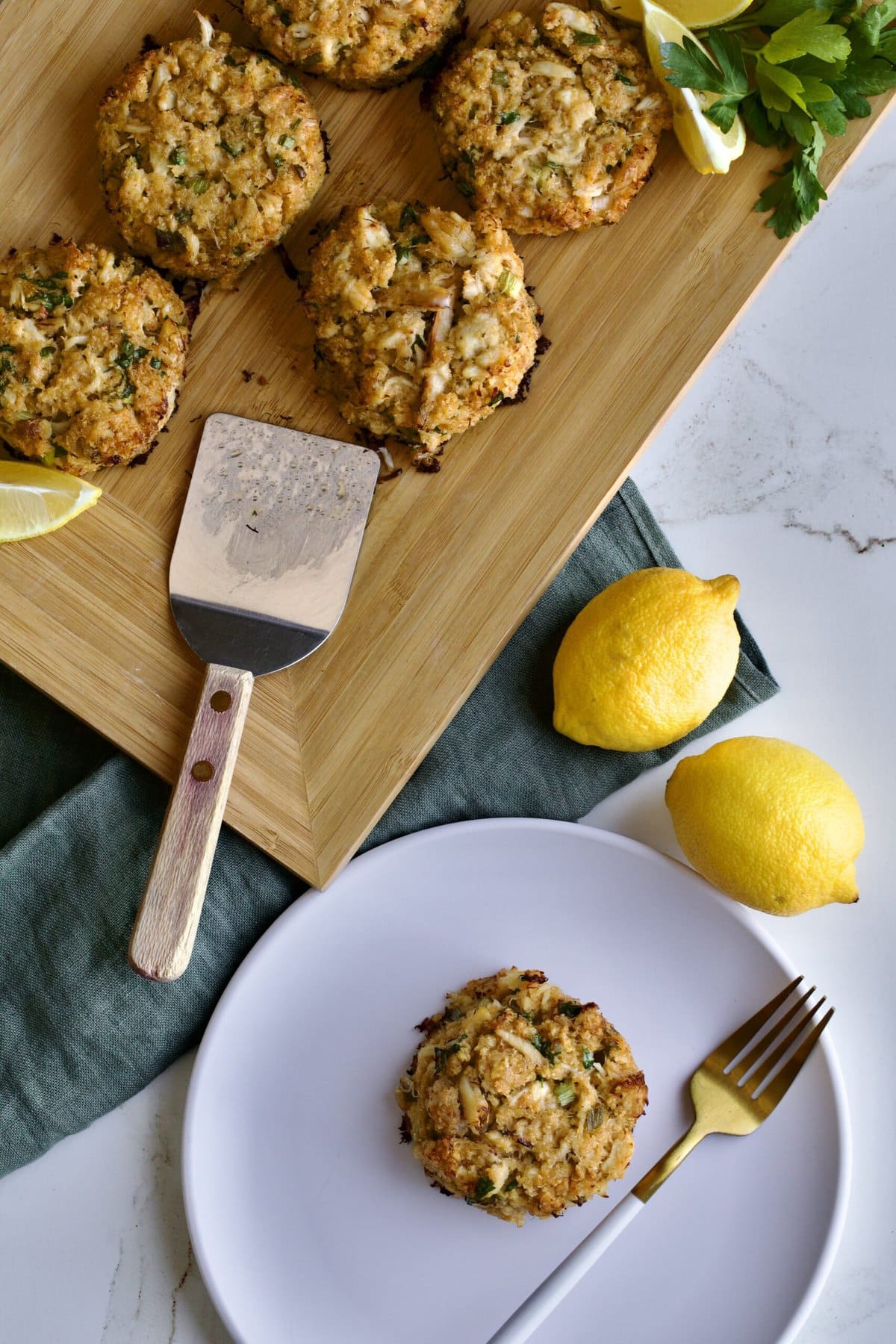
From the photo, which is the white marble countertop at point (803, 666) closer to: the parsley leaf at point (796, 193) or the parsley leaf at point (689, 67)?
the parsley leaf at point (796, 193)

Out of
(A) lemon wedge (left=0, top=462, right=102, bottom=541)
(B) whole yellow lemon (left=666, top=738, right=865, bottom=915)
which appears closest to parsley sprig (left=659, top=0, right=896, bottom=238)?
(B) whole yellow lemon (left=666, top=738, right=865, bottom=915)

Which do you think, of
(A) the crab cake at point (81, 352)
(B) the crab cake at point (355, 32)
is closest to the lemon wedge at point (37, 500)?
(A) the crab cake at point (81, 352)

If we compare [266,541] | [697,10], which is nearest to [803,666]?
[266,541]

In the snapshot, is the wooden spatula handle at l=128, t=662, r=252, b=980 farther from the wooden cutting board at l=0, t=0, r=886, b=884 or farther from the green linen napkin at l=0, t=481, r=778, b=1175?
the green linen napkin at l=0, t=481, r=778, b=1175

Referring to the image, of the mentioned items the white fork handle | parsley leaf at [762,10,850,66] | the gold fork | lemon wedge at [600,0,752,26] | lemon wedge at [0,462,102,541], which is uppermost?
parsley leaf at [762,10,850,66]

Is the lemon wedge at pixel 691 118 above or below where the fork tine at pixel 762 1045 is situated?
above

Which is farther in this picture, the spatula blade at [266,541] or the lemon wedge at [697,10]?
the spatula blade at [266,541]
